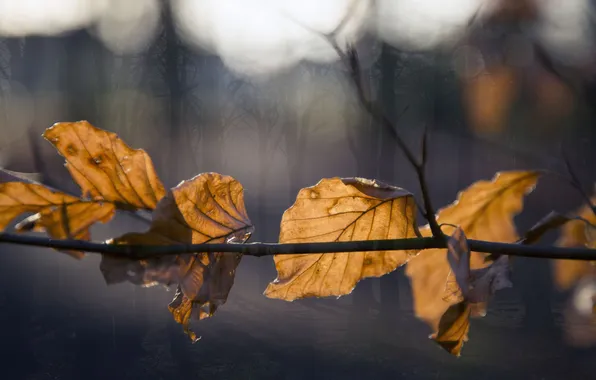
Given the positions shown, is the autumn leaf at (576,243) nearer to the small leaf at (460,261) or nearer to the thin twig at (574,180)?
the thin twig at (574,180)

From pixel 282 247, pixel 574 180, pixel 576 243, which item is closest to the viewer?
pixel 282 247

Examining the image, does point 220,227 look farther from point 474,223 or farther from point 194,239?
point 474,223

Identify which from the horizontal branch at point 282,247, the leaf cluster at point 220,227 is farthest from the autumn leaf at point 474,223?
the horizontal branch at point 282,247

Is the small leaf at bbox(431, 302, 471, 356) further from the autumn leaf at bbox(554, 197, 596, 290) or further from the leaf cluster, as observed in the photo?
the autumn leaf at bbox(554, 197, 596, 290)

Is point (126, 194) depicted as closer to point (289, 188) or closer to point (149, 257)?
point (149, 257)

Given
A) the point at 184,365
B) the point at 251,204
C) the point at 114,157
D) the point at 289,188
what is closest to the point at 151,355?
the point at 184,365

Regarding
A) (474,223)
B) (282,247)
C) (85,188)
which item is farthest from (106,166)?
(474,223)

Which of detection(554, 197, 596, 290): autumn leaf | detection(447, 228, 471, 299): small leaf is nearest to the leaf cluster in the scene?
detection(447, 228, 471, 299): small leaf

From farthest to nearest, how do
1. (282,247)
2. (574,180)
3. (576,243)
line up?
1. (576,243)
2. (574,180)
3. (282,247)
